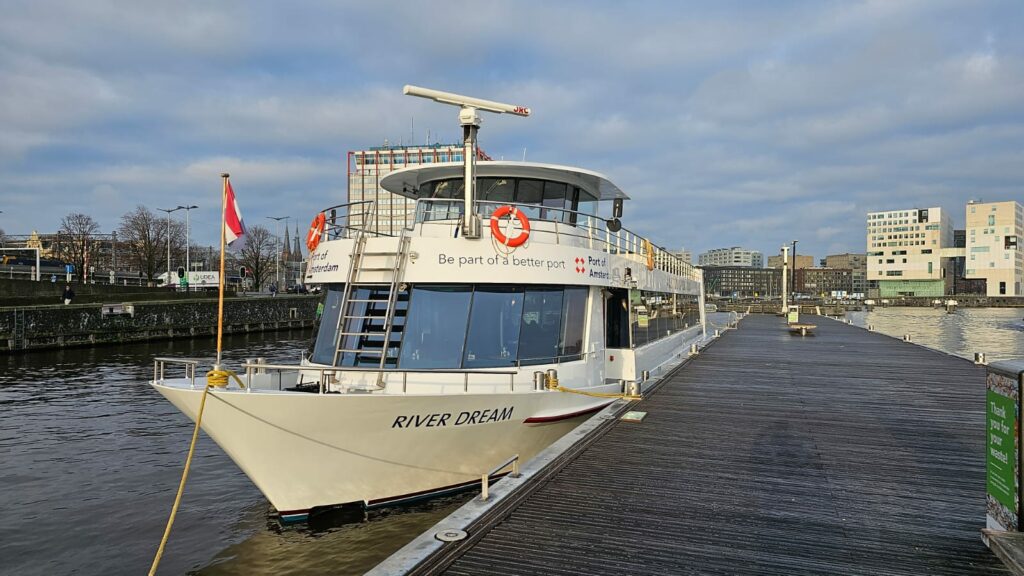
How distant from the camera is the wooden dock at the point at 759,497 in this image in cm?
466

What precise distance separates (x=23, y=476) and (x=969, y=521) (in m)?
14.7

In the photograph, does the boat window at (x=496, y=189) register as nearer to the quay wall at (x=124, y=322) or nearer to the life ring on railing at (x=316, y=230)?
the life ring on railing at (x=316, y=230)

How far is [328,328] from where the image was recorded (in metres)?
10.2

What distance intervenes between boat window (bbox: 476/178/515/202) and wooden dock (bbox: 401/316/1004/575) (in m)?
4.69

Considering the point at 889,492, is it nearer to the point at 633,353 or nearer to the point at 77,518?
the point at 633,353

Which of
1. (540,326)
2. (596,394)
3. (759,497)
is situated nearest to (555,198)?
(540,326)

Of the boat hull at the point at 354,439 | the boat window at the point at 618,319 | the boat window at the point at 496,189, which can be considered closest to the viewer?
the boat hull at the point at 354,439

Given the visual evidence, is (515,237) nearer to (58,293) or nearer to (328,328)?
(328,328)

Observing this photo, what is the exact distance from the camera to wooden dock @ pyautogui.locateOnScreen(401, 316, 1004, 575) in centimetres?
466

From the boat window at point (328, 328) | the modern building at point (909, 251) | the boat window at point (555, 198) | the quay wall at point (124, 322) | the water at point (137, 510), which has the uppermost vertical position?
the modern building at point (909, 251)

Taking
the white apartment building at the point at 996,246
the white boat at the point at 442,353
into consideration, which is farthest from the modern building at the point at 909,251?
the white boat at the point at 442,353

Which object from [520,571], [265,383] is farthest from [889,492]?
[265,383]

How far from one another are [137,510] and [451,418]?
604 cm

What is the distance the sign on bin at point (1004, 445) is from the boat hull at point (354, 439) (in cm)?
535
